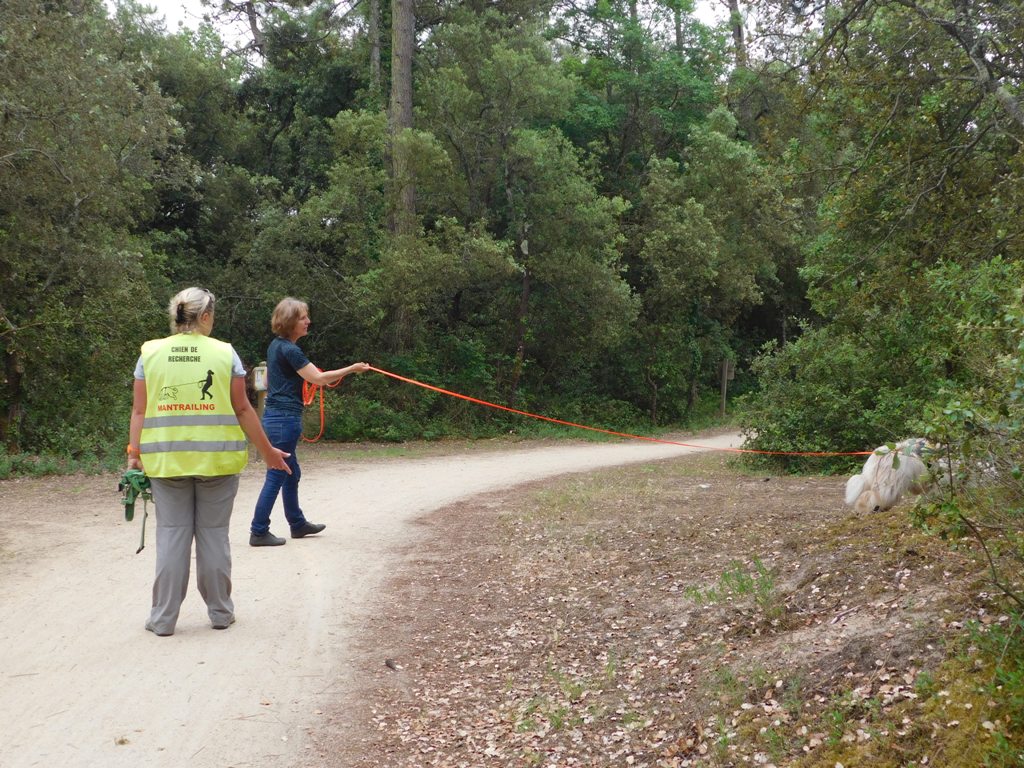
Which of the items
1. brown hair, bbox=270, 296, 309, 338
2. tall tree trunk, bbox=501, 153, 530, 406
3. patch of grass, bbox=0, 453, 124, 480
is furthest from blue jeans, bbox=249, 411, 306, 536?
tall tree trunk, bbox=501, 153, 530, 406

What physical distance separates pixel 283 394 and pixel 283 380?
0.13 m

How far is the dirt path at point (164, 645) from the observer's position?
12.9 ft

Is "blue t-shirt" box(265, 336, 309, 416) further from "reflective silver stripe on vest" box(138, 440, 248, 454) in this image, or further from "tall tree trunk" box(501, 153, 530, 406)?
"tall tree trunk" box(501, 153, 530, 406)

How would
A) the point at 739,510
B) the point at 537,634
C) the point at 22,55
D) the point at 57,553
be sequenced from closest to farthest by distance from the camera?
1. the point at 537,634
2. the point at 57,553
3. the point at 739,510
4. the point at 22,55

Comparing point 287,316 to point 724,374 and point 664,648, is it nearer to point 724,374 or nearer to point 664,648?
point 664,648

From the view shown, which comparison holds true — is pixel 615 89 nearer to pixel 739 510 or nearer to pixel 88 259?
pixel 88 259

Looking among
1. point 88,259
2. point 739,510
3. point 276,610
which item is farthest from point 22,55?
point 739,510

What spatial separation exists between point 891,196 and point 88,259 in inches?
477

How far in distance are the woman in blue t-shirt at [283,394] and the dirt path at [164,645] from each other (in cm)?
29

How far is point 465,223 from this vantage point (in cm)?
2239

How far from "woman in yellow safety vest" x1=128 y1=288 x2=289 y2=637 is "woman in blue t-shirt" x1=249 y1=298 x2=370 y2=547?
6.69ft

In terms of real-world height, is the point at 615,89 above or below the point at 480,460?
above

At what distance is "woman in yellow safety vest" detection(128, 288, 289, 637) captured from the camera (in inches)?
200

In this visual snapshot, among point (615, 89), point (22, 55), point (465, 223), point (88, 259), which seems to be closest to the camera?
point (22, 55)
